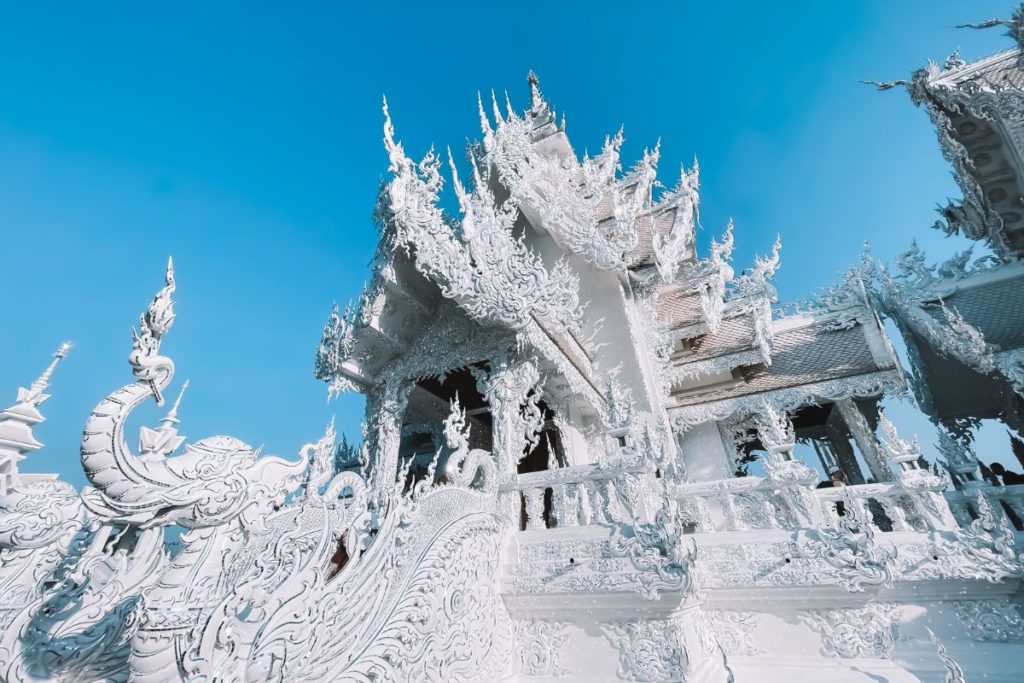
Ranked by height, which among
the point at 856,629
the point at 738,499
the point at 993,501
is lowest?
the point at 856,629

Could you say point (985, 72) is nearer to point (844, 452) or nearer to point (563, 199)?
point (563, 199)

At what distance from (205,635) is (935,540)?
17.0 ft

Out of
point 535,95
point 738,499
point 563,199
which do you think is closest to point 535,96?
point 535,95

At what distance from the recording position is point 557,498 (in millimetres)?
4137

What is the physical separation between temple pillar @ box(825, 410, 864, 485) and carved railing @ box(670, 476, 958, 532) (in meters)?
6.81

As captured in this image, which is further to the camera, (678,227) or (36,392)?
(678,227)

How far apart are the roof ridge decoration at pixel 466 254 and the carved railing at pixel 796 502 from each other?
2602 millimetres

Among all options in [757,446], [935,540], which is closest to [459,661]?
[935,540]

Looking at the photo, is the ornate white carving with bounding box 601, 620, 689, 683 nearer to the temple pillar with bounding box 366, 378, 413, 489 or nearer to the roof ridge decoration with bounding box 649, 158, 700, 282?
the temple pillar with bounding box 366, 378, 413, 489

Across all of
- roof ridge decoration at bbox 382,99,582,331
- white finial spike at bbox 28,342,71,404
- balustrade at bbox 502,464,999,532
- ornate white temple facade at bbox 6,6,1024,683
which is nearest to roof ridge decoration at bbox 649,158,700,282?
ornate white temple facade at bbox 6,6,1024,683

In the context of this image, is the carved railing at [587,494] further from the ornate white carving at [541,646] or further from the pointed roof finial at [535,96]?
the pointed roof finial at [535,96]

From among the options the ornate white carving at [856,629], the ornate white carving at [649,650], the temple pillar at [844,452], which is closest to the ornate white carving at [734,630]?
the ornate white carving at [856,629]

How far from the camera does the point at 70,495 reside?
13.6 feet

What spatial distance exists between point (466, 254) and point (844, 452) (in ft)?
35.4
